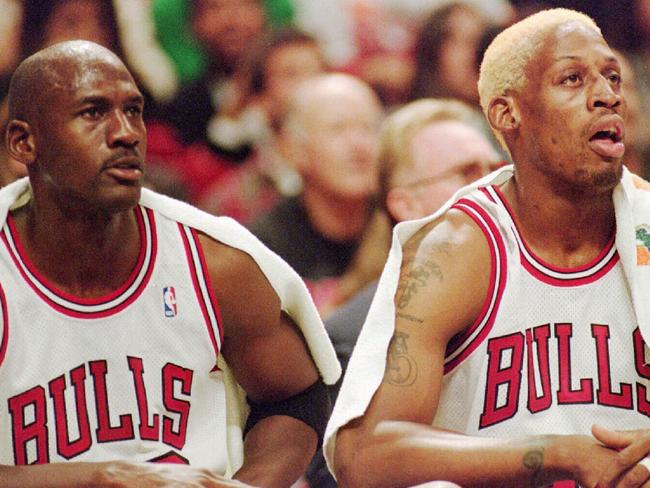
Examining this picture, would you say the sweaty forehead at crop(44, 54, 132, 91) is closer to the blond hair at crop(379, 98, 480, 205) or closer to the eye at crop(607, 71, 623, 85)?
the eye at crop(607, 71, 623, 85)

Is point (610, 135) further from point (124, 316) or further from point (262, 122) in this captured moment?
point (262, 122)

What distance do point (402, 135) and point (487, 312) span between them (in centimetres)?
128

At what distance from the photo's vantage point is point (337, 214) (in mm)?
4309

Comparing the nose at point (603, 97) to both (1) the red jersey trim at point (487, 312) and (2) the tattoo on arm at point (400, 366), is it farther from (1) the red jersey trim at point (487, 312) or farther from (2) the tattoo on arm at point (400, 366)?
(2) the tattoo on arm at point (400, 366)

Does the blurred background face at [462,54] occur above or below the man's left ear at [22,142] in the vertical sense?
above

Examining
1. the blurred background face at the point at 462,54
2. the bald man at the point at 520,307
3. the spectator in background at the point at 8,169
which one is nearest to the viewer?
the bald man at the point at 520,307

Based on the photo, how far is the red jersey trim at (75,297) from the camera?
252 cm

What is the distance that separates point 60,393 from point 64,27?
1930 mm

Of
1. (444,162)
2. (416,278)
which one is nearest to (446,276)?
(416,278)

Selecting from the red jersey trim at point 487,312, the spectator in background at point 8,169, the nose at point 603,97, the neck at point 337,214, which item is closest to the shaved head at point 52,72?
the red jersey trim at point 487,312

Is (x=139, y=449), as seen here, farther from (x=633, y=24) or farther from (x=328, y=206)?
(x=633, y=24)

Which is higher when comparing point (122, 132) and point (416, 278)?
point (122, 132)

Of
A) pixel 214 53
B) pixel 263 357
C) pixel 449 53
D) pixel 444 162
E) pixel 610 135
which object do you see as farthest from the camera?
pixel 449 53

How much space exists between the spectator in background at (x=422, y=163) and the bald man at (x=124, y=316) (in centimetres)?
75
